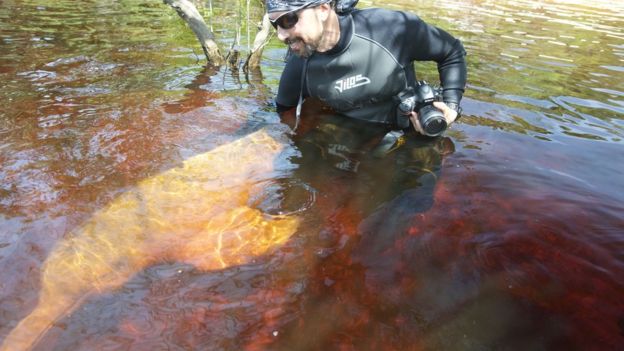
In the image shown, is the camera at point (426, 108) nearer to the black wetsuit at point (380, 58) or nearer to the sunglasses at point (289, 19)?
the black wetsuit at point (380, 58)

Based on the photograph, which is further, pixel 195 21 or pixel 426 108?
pixel 195 21

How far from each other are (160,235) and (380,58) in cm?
220

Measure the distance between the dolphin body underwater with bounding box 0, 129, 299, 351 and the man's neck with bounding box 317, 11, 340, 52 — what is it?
43.5 inches

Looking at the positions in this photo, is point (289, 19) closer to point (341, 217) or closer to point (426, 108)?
point (426, 108)

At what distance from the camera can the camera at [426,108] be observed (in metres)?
3.21

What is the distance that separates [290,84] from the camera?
4.12 meters

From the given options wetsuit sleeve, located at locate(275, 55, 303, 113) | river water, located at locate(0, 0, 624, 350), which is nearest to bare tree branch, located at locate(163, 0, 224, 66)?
river water, located at locate(0, 0, 624, 350)

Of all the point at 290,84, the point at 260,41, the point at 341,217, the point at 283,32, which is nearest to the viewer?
the point at 341,217

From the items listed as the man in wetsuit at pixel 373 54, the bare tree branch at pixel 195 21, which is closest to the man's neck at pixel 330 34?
the man in wetsuit at pixel 373 54

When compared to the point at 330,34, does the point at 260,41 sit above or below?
below

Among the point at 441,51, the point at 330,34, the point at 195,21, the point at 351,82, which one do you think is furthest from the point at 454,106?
the point at 195,21

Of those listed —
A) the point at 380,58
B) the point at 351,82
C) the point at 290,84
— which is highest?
the point at 380,58

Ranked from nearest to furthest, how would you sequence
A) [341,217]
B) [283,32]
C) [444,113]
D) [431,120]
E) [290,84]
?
[341,217] → [283,32] → [431,120] → [444,113] → [290,84]

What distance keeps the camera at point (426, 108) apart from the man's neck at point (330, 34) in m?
0.74
